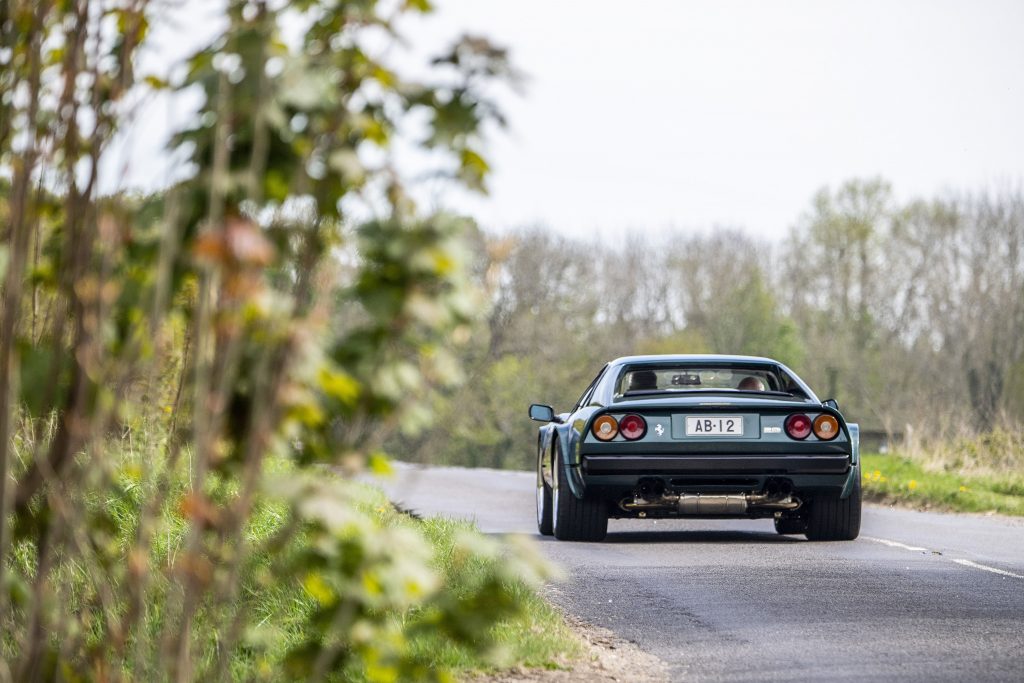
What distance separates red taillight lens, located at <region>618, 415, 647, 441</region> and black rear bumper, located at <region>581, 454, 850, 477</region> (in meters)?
0.16

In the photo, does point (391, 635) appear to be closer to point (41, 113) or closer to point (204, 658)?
A: point (41, 113)

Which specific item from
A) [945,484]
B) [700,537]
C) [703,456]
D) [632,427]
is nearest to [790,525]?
[700,537]

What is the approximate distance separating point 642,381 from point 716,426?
1.26m

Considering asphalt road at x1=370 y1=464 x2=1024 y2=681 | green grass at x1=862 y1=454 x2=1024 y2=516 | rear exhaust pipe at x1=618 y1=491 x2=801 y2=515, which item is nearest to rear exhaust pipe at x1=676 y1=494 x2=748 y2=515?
rear exhaust pipe at x1=618 y1=491 x2=801 y2=515

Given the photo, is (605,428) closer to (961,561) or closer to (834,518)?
(834,518)

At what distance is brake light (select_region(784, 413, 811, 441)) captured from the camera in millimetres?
10984

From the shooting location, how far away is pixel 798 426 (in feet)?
36.1

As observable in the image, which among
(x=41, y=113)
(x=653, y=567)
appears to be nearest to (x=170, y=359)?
(x=653, y=567)

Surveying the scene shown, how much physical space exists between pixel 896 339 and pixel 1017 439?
36172mm

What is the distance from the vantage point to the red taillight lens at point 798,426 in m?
11.0

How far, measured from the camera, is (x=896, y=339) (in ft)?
192

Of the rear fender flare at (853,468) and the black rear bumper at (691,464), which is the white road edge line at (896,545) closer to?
the rear fender flare at (853,468)

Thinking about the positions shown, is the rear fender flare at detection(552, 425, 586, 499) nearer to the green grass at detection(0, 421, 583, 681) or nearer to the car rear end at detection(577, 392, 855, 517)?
the car rear end at detection(577, 392, 855, 517)

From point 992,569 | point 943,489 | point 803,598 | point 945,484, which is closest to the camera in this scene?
point 803,598
